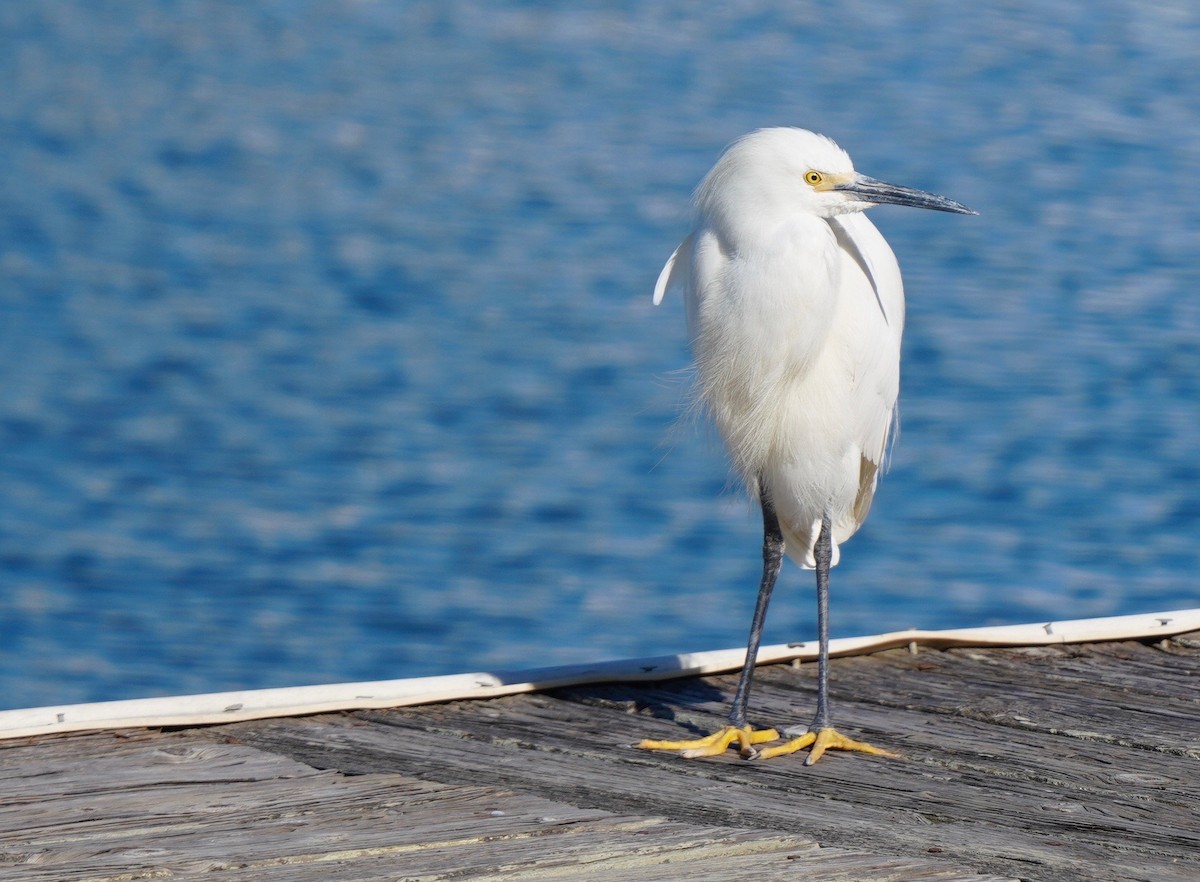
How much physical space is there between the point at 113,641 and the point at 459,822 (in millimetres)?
4637

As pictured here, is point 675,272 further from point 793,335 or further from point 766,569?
point 766,569

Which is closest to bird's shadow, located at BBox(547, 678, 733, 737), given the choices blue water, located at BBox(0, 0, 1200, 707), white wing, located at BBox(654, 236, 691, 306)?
blue water, located at BBox(0, 0, 1200, 707)

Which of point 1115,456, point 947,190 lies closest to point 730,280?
point 1115,456

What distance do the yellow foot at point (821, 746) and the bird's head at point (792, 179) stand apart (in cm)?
95

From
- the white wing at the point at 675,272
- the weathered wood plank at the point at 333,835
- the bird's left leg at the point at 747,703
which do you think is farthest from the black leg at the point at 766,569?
the weathered wood plank at the point at 333,835

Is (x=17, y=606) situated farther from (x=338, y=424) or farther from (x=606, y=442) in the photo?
(x=606, y=442)

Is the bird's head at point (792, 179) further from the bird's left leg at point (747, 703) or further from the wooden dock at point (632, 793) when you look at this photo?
the wooden dock at point (632, 793)

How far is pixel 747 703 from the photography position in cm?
326

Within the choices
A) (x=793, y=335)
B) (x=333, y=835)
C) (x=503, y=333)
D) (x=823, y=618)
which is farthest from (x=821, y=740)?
(x=503, y=333)

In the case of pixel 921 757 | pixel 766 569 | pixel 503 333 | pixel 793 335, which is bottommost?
pixel 921 757

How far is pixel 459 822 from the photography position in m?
2.58

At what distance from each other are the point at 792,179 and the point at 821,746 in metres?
1.02

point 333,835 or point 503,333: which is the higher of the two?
point 503,333

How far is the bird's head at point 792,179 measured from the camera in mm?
3148
